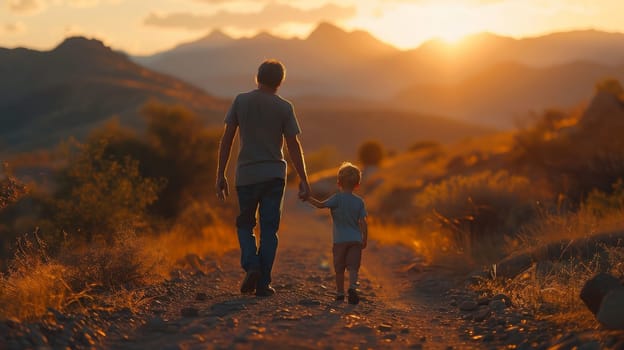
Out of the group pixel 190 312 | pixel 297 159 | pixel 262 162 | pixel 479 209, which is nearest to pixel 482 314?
pixel 297 159

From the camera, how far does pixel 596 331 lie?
16.9 feet

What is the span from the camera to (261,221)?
295 inches

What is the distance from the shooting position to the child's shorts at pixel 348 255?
7.48 meters

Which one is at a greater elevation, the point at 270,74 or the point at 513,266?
the point at 270,74

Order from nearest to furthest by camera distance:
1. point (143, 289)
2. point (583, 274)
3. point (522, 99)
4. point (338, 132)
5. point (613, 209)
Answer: point (583, 274) → point (143, 289) → point (613, 209) → point (338, 132) → point (522, 99)

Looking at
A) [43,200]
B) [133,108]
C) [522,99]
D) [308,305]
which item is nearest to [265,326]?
[308,305]

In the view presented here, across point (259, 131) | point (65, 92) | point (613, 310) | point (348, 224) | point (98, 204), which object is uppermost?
Answer: point (65, 92)

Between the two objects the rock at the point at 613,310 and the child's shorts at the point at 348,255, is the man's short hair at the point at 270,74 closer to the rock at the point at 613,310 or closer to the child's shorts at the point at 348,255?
the child's shorts at the point at 348,255

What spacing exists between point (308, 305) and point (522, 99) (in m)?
186

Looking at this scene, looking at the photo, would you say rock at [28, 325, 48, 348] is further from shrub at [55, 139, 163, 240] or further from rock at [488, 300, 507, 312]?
shrub at [55, 139, 163, 240]

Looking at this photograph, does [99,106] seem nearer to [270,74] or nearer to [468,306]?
[270,74]

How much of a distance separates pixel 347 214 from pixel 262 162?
1059 mm

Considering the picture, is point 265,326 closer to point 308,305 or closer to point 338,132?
point 308,305

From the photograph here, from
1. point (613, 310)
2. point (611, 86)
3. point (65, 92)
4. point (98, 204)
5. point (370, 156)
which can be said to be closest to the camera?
point (613, 310)
